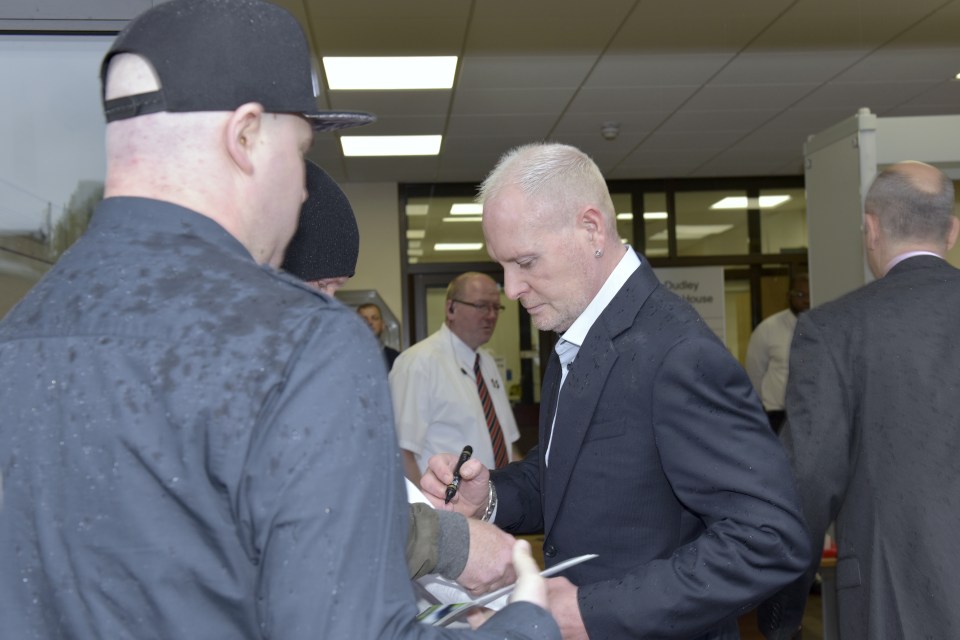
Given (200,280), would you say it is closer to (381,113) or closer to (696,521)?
(696,521)

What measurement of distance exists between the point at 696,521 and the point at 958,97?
6536 millimetres

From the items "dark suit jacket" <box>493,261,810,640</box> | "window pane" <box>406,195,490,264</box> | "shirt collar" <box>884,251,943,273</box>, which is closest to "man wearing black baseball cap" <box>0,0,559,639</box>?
"dark suit jacket" <box>493,261,810,640</box>

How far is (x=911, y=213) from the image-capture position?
241 cm

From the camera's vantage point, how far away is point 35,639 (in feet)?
2.72

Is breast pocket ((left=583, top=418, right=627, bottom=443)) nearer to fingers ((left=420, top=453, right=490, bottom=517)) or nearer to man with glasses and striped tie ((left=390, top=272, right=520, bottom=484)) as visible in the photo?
fingers ((left=420, top=453, right=490, bottom=517))

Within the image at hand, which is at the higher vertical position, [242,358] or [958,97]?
[958,97]

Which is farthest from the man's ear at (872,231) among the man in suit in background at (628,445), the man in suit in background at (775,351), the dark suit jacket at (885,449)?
the man in suit in background at (775,351)

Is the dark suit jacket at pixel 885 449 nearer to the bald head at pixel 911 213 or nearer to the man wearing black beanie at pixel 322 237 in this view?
the bald head at pixel 911 213

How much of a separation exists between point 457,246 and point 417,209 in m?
0.56

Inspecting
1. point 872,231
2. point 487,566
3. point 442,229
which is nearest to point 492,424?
point 872,231

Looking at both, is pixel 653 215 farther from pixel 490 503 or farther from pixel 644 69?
pixel 490 503

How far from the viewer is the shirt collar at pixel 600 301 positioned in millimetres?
1807

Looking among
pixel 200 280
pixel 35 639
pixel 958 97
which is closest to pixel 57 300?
pixel 200 280

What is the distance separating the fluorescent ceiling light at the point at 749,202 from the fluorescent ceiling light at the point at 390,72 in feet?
14.8
